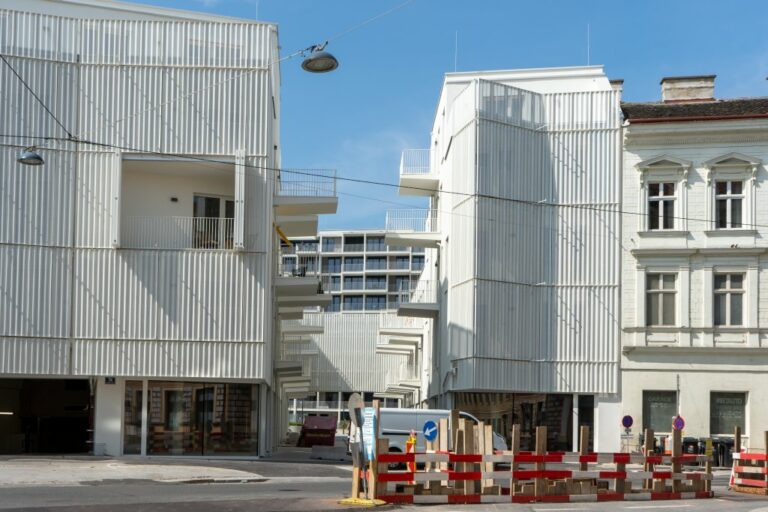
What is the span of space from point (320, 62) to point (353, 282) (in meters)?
115

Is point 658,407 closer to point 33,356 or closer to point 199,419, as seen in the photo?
point 199,419

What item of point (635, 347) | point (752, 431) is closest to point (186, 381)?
point (635, 347)

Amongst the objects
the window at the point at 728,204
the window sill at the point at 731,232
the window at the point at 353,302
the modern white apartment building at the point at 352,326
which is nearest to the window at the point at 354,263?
the modern white apartment building at the point at 352,326

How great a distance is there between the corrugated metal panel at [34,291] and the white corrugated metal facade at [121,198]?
43 mm

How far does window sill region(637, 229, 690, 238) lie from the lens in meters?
41.7

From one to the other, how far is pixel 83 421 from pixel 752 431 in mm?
24128

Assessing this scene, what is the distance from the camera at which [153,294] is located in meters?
35.3

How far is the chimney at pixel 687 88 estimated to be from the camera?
1805 inches

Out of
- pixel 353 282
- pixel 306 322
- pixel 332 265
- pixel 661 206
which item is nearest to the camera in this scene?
pixel 661 206

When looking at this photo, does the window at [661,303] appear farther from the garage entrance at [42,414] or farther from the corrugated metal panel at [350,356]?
the corrugated metal panel at [350,356]

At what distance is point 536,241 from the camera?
1645 inches

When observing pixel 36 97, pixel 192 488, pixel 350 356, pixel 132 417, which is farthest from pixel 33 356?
pixel 350 356

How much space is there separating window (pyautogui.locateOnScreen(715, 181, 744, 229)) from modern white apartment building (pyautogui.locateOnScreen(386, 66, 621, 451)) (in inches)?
143

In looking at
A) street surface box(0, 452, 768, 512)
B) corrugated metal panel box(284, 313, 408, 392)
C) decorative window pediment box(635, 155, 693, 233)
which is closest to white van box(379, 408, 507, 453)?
street surface box(0, 452, 768, 512)
